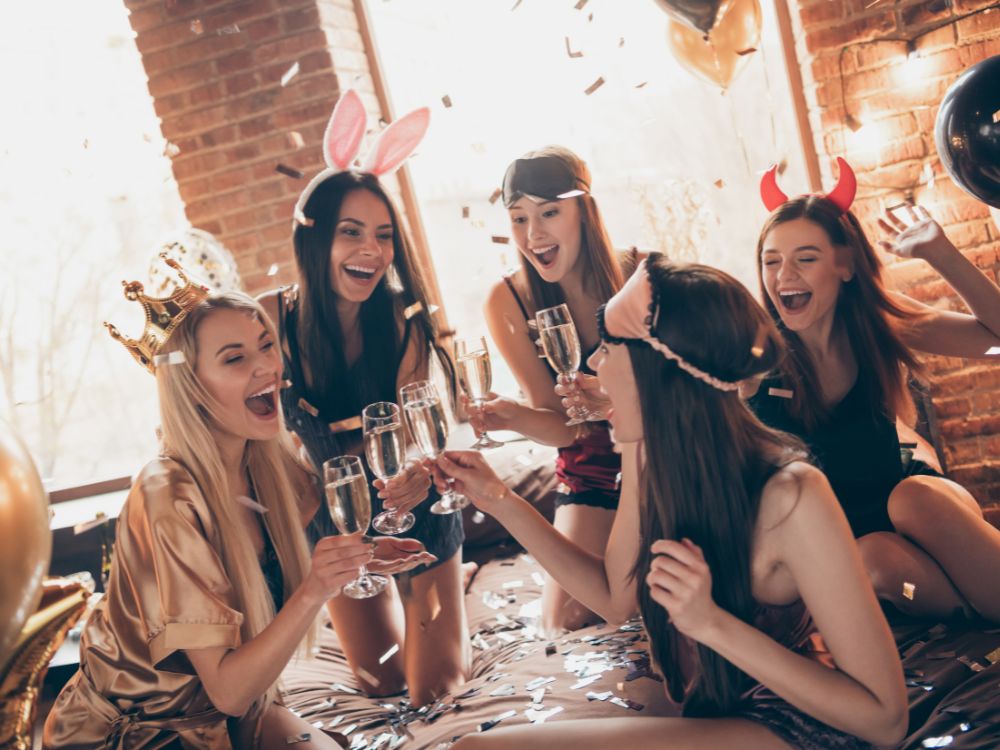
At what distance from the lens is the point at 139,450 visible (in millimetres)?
5312

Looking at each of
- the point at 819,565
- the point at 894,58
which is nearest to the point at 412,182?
the point at 894,58

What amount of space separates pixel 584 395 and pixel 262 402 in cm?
92

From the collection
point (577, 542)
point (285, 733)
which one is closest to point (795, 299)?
point (577, 542)

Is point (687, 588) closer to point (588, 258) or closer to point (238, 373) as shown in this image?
point (238, 373)

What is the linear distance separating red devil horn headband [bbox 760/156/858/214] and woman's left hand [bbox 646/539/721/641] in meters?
1.53

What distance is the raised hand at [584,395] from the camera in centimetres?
262

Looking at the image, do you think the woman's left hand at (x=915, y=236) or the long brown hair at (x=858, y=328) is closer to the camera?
the long brown hair at (x=858, y=328)

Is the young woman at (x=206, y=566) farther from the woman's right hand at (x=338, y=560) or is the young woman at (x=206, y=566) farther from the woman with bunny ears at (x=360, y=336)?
the woman with bunny ears at (x=360, y=336)

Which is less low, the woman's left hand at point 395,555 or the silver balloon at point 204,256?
the silver balloon at point 204,256

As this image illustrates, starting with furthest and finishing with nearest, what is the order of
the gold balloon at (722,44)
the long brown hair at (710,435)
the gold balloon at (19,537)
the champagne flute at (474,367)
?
the gold balloon at (722,44)
the champagne flute at (474,367)
the long brown hair at (710,435)
the gold balloon at (19,537)

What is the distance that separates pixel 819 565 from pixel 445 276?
3271 millimetres

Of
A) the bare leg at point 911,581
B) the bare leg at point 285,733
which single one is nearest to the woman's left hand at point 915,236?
the bare leg at point 911,581

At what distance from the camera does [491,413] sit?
2691 millimetres

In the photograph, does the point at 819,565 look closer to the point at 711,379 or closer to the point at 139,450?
the point at 711,379
